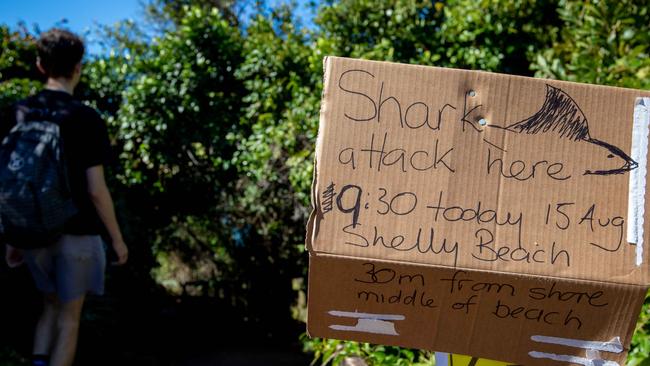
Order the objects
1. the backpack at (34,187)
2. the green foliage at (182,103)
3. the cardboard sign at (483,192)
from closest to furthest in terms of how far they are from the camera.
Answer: the cardboard sign at (483,192) → the backpack at (34,187) → the green foliage at (182,103)

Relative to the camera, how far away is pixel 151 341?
17.4ft

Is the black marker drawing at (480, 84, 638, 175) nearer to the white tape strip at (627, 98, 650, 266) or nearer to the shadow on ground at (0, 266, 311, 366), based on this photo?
the white tape strip at (627, 98, 650, 266)

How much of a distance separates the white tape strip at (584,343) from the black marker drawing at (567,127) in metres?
0.45

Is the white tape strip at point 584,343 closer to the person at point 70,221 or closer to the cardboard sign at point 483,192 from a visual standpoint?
the cardboard sign at point 483,192

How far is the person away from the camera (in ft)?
9.28

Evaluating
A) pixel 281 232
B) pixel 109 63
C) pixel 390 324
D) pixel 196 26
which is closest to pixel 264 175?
pixel 281 232

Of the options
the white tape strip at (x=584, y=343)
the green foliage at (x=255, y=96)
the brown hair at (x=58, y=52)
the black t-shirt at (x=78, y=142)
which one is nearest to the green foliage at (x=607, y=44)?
the green foliage at (x=255, y=96)

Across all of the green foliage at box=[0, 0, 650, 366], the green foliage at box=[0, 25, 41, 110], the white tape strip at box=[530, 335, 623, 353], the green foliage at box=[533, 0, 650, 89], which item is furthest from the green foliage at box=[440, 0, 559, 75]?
the green foliage at box=[0, 25, 41, 110]

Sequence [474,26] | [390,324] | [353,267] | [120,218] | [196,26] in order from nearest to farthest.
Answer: [353,267]
[390,324]
[474,26]
[120,218]
[196,26]

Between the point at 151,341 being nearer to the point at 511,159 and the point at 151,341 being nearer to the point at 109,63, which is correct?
the point at 109,63

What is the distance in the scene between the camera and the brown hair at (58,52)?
2.91 metres

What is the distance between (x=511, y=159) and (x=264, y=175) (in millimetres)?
3394

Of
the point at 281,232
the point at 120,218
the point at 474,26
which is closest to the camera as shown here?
the point at 474,26

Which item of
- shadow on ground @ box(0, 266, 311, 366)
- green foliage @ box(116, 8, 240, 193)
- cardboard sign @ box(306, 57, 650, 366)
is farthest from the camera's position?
green foliage @ box(116, 8, 240, 193)
